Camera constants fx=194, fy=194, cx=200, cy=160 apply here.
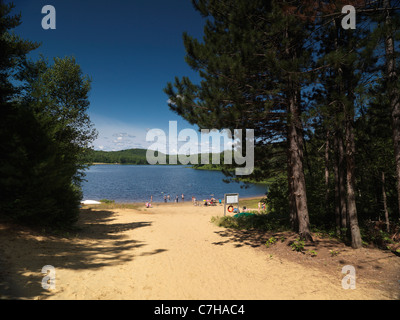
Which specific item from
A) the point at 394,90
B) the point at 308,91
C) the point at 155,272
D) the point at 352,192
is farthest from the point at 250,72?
the point at 155,272

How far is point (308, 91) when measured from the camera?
10688mm

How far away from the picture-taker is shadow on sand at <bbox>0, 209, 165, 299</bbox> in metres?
4.57

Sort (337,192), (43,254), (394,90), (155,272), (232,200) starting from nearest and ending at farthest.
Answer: (155,272), (43,254), (394,90), (337,192), (232,200)

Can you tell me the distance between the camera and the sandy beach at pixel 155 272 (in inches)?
194

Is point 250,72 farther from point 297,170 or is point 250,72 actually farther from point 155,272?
point 155,272

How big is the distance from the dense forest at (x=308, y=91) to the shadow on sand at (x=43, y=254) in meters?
6.79

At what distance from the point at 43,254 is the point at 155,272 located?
390cm

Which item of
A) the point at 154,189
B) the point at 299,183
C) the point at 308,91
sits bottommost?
the point at 154,189

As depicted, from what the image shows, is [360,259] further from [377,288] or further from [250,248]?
[250,248]

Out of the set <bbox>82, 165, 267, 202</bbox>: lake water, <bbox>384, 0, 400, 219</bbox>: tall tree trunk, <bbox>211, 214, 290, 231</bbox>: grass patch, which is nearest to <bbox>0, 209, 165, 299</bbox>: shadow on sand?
<bbox>211, 214, 290, 231</bbox>: grass patch

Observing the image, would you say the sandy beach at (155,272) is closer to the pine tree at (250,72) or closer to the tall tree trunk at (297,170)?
the tall tree trunk at (297,170)

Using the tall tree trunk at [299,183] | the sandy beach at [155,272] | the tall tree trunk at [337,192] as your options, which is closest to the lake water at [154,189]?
the sandy beach at [155,272]

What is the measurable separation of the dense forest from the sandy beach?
9.81ft
